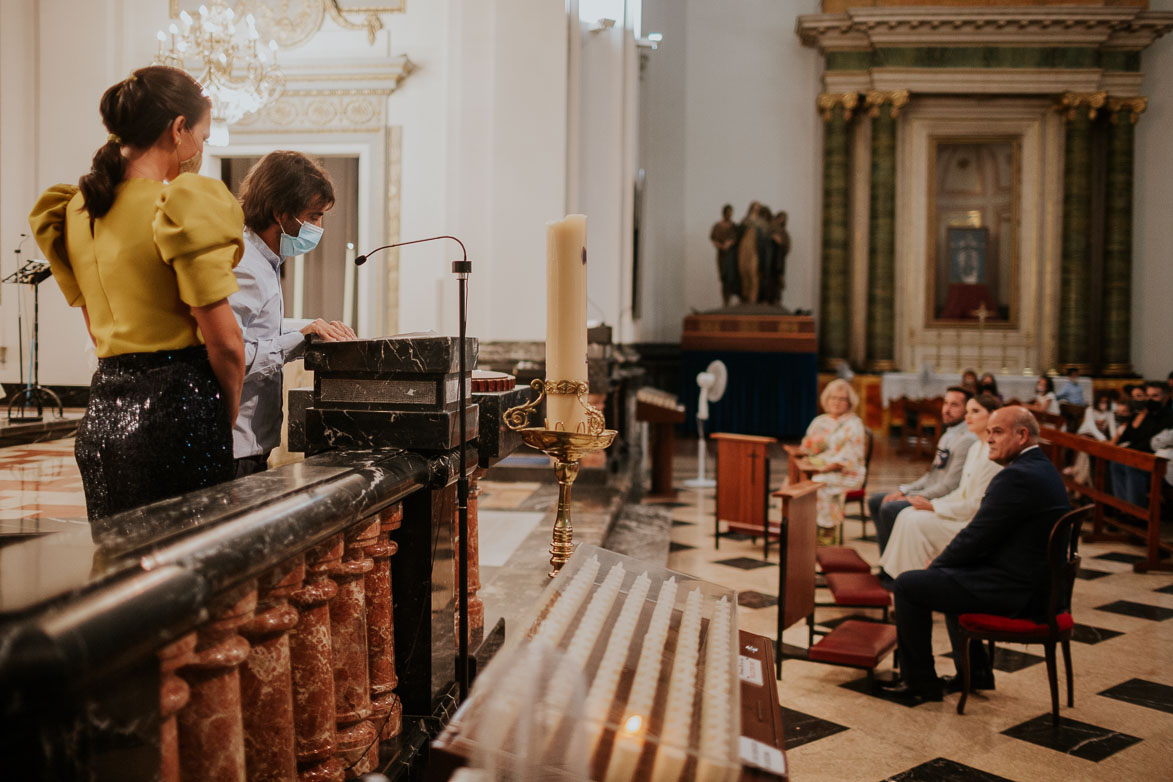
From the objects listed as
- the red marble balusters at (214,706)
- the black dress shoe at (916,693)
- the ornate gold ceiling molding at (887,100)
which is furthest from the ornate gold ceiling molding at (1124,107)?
the red marble balusters at (214,706)

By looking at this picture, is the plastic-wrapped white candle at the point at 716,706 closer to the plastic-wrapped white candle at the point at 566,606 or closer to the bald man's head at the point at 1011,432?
the plastic-wrapped white candle at the point at 566,606

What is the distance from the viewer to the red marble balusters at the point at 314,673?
1.54 meters

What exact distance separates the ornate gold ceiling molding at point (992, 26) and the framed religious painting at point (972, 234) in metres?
1.63

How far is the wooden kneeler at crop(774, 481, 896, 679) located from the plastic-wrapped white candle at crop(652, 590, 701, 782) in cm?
283

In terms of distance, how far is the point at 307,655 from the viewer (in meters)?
1.54

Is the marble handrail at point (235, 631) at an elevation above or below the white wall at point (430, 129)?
below

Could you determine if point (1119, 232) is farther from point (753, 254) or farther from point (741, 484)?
point (741, 484)

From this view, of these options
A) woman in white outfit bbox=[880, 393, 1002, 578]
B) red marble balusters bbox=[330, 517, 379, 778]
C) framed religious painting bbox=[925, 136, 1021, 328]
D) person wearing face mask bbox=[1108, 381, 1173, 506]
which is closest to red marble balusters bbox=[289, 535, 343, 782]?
red marble balusters bbox=[330, 517, 379, 778]

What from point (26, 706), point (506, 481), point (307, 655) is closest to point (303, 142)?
point (506, 481)

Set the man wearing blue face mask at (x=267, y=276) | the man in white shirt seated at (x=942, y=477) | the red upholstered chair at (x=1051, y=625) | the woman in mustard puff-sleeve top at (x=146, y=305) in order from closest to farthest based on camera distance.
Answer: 1. the woman in mustard puff-sleeve top at (x=146, y=305)
2. the man wearing blue face mask at (x=267, y=276)
3. the red upholstered chair at (x=1051, y=625)
4. the man in white shirt seated at (x=942, y=477)

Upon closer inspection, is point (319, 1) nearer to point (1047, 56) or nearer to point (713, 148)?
point (713, 148)

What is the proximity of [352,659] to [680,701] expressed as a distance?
86 cm

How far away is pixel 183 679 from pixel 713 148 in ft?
50.3

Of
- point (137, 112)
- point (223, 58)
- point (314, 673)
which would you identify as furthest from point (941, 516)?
point (223, 58)
